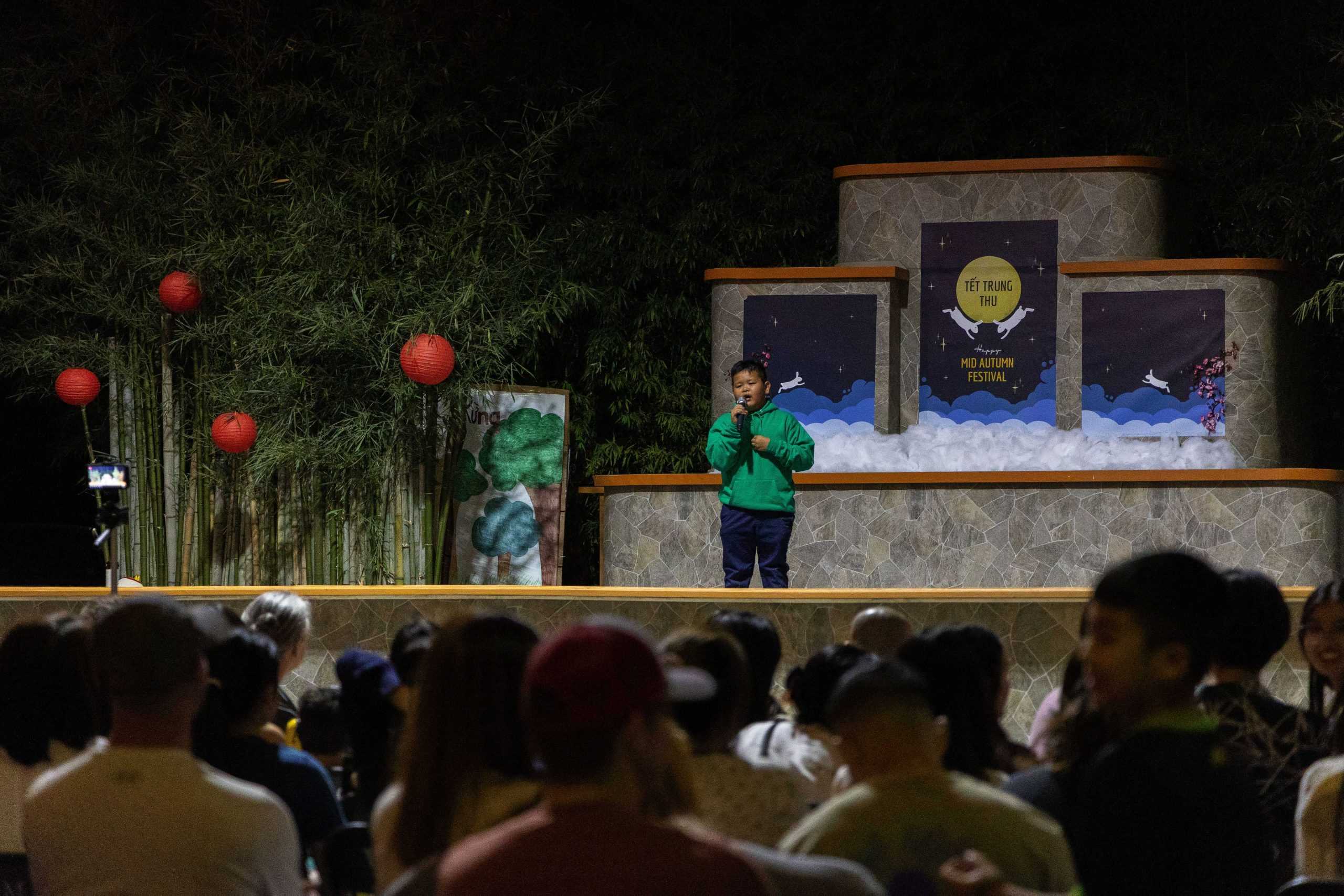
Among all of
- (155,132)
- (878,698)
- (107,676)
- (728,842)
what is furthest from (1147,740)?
(155,132)

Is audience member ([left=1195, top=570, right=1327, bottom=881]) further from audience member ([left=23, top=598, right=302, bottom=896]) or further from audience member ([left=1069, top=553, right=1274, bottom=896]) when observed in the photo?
audience member ([left=23, top=598, right=302, bottom=896])

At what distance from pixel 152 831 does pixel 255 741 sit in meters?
0.72

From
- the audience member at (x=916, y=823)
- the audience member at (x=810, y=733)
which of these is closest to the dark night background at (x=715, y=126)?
the audience member at (x=810, y=733)

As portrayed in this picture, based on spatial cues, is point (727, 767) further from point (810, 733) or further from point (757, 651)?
point (757, 651)

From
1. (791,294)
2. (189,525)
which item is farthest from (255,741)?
(791,294)

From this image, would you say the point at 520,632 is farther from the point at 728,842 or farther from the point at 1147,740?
the point at 1147,740

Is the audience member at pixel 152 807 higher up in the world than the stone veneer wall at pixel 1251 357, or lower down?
lower down

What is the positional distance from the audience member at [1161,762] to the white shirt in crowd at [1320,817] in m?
0.27

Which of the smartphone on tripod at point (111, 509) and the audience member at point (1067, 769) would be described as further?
the smartphone on tripod at point (111, 509)

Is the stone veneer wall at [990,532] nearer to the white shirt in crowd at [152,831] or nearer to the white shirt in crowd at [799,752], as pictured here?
the white shirt in crowd at [799,752]

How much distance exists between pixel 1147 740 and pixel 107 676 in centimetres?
133

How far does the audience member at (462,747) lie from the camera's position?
2018 mm

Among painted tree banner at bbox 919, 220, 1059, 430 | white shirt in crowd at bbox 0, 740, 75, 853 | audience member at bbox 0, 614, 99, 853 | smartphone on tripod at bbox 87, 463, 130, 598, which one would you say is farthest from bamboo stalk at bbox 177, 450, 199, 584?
audience member at bbox 0, 614, 99, 853

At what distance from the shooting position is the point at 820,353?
11469 millimetres
